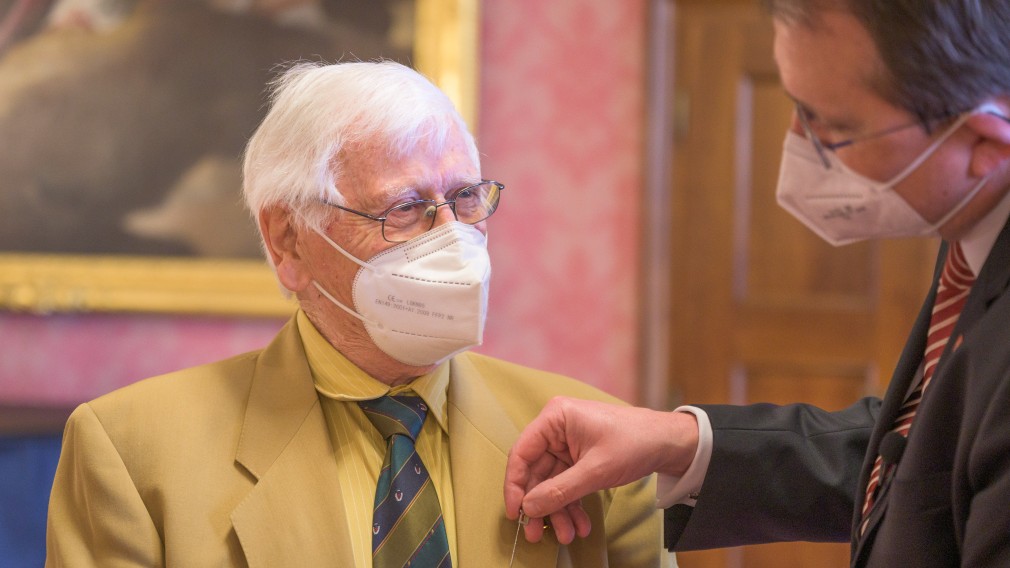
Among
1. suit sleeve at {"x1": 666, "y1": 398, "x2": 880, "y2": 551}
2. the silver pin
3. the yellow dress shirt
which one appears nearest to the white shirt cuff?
suit sleeve at {"x1": 666, "y1": 398, "x2": 880, "y2": 551}

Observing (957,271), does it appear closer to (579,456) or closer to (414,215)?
(579,456)

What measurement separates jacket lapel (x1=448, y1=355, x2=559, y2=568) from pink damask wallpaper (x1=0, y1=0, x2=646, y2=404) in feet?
6.62

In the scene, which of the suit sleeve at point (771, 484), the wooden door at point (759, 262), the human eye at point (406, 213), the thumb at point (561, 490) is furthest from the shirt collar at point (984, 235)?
the wooden door at point (759, 262)

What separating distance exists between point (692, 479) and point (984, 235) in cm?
64

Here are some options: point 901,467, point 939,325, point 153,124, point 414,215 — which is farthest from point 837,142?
point 153,124

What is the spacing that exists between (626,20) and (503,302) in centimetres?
118

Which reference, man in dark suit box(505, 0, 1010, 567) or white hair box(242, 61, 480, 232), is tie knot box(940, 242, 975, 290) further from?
white hair box(242, 61, 480, 232)

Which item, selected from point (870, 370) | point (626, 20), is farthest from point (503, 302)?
point (870, 370)

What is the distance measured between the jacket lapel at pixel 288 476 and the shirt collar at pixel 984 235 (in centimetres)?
102

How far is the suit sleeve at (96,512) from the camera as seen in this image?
1545 mm

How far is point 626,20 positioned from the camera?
3865mm

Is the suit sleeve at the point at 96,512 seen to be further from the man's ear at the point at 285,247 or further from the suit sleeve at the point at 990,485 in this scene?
the suit sleeve at the point at 990,485

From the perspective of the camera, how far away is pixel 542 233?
389 cm

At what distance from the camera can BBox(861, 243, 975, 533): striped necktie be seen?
1404 millimetres
